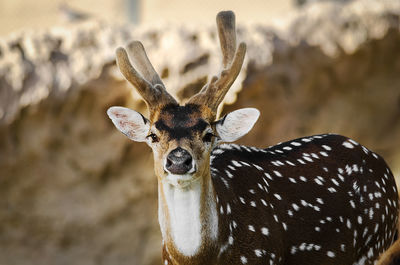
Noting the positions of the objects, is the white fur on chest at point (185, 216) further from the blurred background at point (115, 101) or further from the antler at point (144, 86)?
the blurred background at point (115, 101)

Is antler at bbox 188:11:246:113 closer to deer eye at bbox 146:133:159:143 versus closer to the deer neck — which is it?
deer eye at bbox 146:133:159:143

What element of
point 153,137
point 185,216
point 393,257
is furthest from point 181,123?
point 393,257

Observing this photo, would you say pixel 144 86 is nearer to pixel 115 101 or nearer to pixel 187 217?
pixel 187 217

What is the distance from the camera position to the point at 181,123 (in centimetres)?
422

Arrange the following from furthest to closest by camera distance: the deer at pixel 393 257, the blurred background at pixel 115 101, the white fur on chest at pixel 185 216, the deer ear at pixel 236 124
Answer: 1. the blurred background at pixel 115 101
2. the deer ear at pixel 236 124
3. the white fur on chest at pixel 185 216
4. the deer at pixel 393 257

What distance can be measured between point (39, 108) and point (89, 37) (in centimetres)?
108

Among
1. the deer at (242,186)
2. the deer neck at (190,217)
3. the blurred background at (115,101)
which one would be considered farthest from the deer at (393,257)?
the blurred background at (115,101)

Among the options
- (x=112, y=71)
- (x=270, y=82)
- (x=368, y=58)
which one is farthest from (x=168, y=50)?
(x=368, y=58)

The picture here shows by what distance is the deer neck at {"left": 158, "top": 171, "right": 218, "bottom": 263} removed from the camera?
418 centimetres

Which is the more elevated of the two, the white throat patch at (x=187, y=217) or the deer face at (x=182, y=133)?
the deer face at (x=182, y=133)

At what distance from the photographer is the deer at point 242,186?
13.8ft

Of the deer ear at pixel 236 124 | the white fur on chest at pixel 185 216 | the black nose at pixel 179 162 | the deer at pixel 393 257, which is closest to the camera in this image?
the deer at pixel 393 257

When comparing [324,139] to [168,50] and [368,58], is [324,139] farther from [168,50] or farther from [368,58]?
[368,58]

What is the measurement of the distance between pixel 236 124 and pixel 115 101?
433cm
